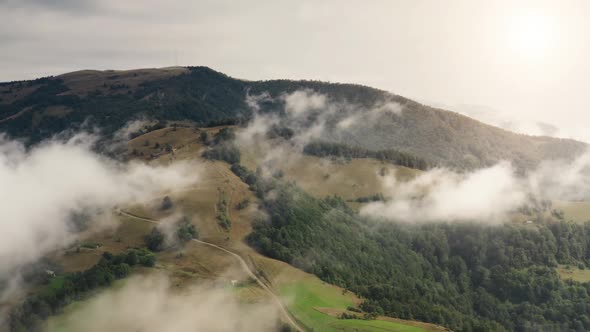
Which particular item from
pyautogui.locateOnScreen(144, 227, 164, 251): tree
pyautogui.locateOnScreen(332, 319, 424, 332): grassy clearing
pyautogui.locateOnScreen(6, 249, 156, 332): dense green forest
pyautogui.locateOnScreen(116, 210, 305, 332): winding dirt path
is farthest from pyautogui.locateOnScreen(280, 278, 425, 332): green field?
pyautogui.locateOnScreen(6, 249, 156, 332): dense green forest

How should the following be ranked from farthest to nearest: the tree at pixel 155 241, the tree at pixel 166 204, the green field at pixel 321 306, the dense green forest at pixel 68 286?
the tree at pixel 166 204 → the tree at pixel 155 241 → the green field at pixel 321 306 → the dense green forest at pixel 68 286

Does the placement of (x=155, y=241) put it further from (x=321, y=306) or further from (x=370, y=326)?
(x=370, y=326)

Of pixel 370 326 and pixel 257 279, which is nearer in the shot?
pixel 370 326

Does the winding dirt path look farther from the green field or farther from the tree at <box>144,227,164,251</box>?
the tree at <box>144,227,164,251</box>

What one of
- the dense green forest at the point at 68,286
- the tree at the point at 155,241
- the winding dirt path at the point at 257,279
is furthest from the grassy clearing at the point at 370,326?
the tree at the point at 155,241

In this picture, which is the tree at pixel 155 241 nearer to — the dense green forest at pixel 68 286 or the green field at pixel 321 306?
the dense green forest at pixel 68 286

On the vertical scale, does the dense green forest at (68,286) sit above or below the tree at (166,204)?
Result: below

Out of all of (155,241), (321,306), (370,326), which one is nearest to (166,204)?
(155,241)
